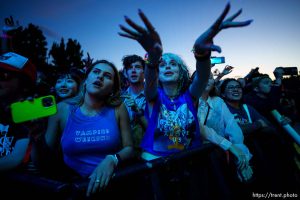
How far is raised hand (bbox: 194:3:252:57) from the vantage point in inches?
69.2

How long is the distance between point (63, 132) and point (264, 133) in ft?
9.20

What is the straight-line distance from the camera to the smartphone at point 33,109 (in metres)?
1.22

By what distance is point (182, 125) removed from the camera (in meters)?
2.10

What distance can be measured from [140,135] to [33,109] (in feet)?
5.37

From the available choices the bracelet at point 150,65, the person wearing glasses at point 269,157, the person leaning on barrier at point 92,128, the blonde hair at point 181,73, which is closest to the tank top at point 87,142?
the person leaning on barrier at point 92,128

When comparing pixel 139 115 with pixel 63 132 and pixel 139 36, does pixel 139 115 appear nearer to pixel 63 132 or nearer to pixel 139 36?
pixel 63 132

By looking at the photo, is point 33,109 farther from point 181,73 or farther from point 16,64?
point 181,73

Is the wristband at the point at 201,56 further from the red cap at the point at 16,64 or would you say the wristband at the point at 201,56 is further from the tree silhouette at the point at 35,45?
the tree silhouette at the point at 35,45

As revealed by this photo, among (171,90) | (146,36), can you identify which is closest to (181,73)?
(171,90)

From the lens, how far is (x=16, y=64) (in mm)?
1731

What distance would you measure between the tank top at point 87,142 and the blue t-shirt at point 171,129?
1.18 ft

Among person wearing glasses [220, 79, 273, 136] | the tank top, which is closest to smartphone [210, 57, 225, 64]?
person wearing glasses [220, 79, 273, 136]

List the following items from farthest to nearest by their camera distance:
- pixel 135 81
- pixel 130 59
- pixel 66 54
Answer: pixel 66 54, pixel 130 59, pixel 135 81

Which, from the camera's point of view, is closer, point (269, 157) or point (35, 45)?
point (269, 157)
